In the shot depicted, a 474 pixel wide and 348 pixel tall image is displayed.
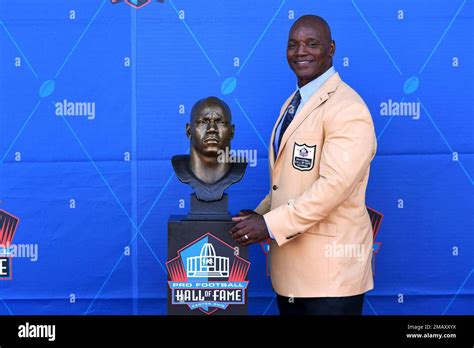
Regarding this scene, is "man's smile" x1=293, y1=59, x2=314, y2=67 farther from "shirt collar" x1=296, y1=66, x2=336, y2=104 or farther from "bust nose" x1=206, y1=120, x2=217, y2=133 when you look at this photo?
"bust nose" x1=206, y1=120, x2=217, y2=133

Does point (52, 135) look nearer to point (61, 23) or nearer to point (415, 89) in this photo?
point (61, 23)

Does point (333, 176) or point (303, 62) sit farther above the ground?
point (303, 62)

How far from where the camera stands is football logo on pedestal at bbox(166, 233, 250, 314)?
2611 millimetres

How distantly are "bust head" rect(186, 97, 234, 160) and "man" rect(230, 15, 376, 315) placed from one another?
24 centimetres

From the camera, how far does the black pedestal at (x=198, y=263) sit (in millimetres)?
2611

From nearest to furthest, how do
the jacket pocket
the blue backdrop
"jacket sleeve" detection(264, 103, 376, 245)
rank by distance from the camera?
"jacket sleeve" detection(264, 103, 376, 245)
the jacket pocket
the blue backdrop

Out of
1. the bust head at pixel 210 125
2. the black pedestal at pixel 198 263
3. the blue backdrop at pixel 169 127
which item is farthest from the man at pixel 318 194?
the blue backdrop at pixel 169 127

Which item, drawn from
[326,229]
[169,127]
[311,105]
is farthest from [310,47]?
[169,127]

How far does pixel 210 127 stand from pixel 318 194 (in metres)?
0.56

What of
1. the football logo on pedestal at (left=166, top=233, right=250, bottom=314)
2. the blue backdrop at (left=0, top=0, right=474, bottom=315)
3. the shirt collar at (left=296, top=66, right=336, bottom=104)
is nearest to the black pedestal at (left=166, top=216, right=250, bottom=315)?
the football logo on pedestal at (left=166, top=233, right=250, bottom=314)

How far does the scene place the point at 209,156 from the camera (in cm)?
274

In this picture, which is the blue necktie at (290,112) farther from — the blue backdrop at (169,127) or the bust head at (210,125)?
the blue backdrop at (169,127)

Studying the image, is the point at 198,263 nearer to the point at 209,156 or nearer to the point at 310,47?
the point at 209,156

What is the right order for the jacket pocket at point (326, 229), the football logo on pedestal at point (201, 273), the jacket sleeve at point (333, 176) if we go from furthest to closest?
the football logo on pedestal at point (201, 273)
the jacket pocket at point (326, 229)
the jacket sleeve at point (333, 176)
